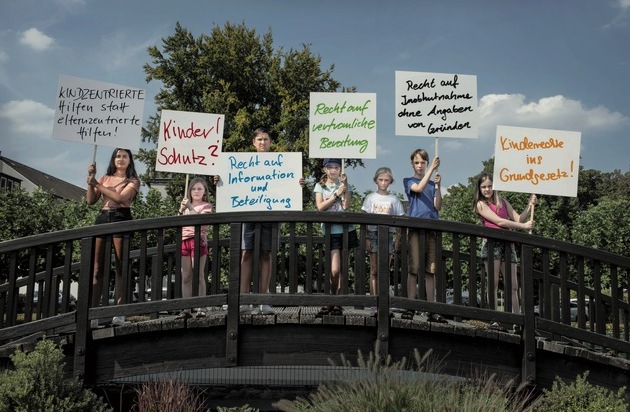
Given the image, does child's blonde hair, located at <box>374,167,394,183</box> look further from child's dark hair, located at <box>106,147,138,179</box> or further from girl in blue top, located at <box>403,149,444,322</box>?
child's dark hair, located at <box>106,147,138,179</box>

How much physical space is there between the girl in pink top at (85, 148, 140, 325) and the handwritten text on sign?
131 inches

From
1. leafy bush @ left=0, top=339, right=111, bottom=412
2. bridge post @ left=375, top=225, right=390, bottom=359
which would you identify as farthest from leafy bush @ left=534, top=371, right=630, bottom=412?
leafy bush @ left=0, top=339, right=111, bottom=412

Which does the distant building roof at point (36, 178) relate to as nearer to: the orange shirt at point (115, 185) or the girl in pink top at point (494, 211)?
the orange shirt at point (115, 185)

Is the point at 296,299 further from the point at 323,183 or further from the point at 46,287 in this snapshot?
the point at 46,287

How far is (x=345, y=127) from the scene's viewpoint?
805 cm

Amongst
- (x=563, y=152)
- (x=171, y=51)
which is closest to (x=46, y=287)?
(x=563, y=152)

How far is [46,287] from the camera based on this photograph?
658 centimetres

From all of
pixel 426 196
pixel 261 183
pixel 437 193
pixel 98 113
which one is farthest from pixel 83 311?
pixel 437 193

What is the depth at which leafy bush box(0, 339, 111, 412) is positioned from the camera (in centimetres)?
542

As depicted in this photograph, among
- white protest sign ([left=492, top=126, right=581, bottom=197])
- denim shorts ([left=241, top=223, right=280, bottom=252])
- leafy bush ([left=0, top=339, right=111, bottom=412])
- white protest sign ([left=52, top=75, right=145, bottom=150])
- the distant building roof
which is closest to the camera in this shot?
leafy bush ([left=0, top=339, right=111, bottom=412])

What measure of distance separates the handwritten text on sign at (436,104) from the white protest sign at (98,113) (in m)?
3.28

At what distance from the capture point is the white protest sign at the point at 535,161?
7.80m

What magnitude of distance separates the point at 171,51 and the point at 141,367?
101 feet

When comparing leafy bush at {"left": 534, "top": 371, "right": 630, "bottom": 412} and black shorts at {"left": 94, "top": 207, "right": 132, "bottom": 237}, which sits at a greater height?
black shorts at {"left": 94, "top": 207, "right": 132, "bottom": 237}
